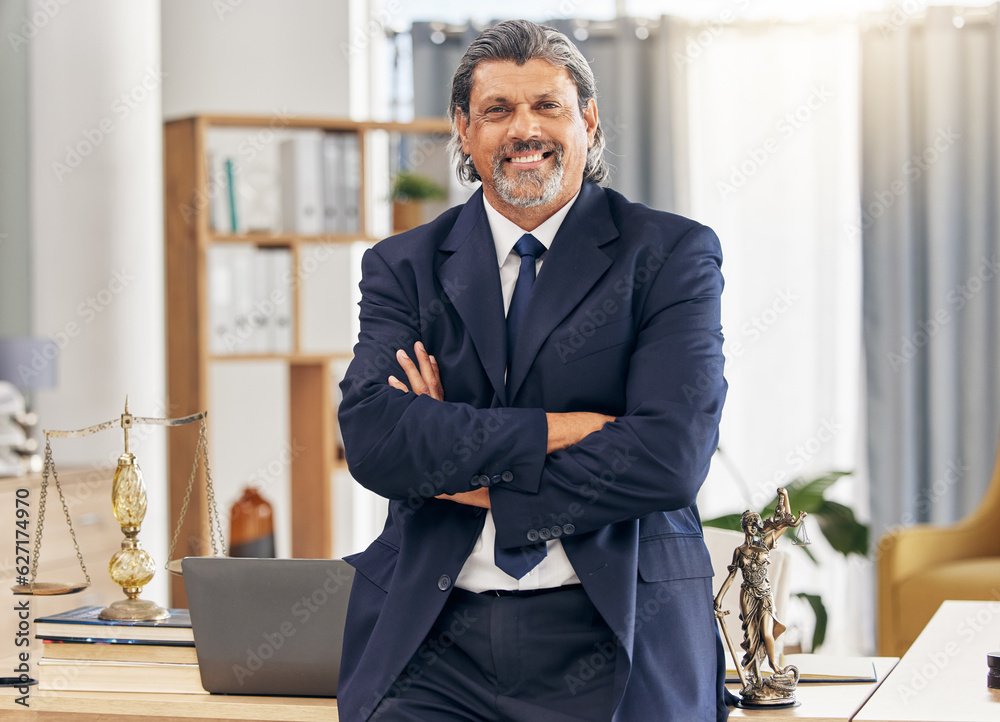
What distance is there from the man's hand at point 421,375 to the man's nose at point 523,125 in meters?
0.32

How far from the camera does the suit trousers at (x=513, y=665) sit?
4.20 feet

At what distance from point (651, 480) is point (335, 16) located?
3926 mm

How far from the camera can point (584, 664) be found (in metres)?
1.29

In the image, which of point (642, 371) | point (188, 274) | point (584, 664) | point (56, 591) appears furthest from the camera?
point (188, 274)

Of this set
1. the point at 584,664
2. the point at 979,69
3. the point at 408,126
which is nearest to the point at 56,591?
the point at 584,664

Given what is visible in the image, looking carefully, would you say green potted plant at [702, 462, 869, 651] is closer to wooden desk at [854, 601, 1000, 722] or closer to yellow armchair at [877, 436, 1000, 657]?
yellow armchair at [877, 436, 1000, 657]

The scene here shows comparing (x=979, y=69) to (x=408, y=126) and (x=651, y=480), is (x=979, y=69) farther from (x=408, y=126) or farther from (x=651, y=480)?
(x=651, y=480)

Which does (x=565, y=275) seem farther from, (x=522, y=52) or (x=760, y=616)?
(x=760, y=616)

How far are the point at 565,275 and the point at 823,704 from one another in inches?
25.7

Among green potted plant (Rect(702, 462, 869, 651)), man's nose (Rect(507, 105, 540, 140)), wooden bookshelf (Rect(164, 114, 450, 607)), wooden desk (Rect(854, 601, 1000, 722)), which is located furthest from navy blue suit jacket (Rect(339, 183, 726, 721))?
wooden bookshelf (Rect(164, 114, 450, 607))

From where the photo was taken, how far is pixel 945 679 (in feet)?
4.80

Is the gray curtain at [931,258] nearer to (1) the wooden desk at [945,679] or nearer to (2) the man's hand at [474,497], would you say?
(1) the wooden desk at [945,679]

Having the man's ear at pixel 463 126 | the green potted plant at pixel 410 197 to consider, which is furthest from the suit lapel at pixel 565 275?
the green potted plant at pixel 410 197

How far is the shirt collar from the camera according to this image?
1552mm
